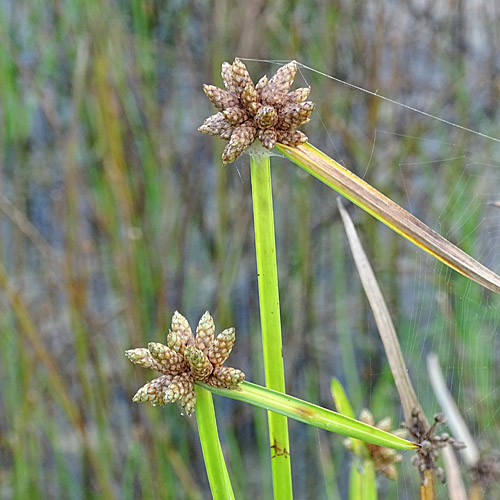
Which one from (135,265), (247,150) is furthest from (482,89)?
(247,150)

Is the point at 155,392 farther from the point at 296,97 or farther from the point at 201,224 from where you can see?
the point at 201,224

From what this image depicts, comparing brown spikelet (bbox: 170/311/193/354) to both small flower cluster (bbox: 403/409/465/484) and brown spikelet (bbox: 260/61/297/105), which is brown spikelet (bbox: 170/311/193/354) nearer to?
brown spikelet (bbox: 260/61/297/105)

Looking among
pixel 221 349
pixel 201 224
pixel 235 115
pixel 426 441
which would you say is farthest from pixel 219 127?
pixel 201 224

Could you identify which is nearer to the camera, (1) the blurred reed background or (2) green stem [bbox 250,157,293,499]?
(2) green stem [bbox 250,157,293,499]

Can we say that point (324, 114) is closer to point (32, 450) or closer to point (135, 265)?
point (135, 265)

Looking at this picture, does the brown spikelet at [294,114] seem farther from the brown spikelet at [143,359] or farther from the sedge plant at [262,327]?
the brown spikelet at [143,359]

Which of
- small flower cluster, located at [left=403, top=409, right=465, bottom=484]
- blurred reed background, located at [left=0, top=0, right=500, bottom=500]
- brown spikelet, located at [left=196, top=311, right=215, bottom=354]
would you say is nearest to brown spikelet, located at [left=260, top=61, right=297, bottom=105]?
brown spikelet, located at [left=196, top=311, right=215, bottom=354]

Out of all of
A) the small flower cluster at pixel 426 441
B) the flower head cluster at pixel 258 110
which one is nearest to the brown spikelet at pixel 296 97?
the flower head cluster at pixel 258 110
